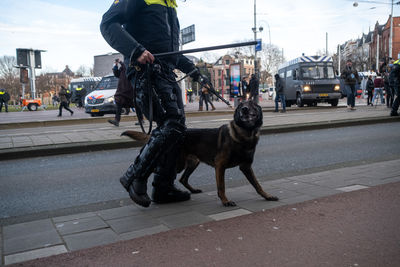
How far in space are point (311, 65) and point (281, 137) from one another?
49.5ft

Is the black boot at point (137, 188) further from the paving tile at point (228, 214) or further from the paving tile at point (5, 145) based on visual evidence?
the paving tile at point (5, 145)

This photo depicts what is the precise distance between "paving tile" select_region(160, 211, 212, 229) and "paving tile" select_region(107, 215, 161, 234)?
90 mm

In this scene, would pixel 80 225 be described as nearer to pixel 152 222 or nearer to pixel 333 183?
pixel 152 222

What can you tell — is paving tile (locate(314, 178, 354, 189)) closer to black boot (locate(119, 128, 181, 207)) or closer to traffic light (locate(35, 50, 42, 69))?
black boot (locate(119, 128, 181, 207))

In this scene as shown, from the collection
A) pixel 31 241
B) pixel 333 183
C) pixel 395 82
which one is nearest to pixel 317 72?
pixel 395 82

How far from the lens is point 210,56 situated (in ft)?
273

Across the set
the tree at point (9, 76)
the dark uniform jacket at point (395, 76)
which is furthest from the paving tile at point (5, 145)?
the tree at point (9, 76)

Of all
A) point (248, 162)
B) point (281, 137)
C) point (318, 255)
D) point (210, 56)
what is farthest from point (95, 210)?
point (210, 56)

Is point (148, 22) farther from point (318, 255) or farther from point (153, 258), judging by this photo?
point (318, 255)

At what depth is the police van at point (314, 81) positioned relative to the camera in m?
21.2

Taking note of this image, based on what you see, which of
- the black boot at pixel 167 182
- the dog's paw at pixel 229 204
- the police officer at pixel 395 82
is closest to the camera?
the dog's paw at pixel 229 204

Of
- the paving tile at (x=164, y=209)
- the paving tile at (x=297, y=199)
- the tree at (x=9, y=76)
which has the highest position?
the tree at (x=9, y=76)

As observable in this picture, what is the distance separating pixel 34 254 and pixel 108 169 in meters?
2.97

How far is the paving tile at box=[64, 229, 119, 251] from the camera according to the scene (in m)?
2.47
